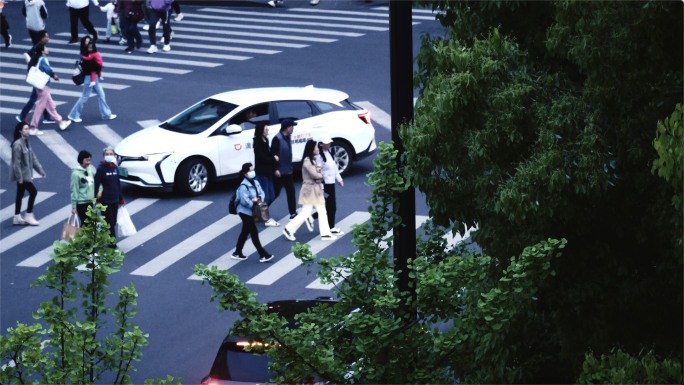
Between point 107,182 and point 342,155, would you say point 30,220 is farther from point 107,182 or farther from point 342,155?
point 342,155

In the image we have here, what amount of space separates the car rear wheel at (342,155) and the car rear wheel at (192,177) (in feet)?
7.87

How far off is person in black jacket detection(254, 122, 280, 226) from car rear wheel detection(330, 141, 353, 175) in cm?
235

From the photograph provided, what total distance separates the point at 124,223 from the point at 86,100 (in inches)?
283

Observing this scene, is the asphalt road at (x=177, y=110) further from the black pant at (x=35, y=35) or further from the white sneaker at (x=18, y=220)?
the black pant at (x=35, y=35)

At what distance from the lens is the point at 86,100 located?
25.9m

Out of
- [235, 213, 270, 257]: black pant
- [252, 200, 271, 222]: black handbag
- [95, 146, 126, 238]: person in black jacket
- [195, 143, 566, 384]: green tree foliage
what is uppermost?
[195, 143, 566, 384]: green tree foliage

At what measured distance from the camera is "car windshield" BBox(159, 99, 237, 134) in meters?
22.1

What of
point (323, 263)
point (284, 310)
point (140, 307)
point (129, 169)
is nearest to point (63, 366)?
point (323, 263)

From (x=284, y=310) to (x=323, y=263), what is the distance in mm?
5194

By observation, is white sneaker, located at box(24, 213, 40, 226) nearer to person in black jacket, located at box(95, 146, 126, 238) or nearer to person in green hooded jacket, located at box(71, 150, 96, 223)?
person in green hooded jacket, located at box(71, 150, 96, 223)

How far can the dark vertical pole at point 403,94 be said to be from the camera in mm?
8500

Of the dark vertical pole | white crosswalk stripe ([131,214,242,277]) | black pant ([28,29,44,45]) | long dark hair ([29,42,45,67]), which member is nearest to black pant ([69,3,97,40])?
black pant ([28,29,44,45])

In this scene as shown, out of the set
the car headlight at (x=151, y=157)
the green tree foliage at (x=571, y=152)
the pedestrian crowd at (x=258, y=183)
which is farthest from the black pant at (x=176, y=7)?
the green tree foliage at (x=571, y=152)

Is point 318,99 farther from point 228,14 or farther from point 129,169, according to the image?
point 228,14
